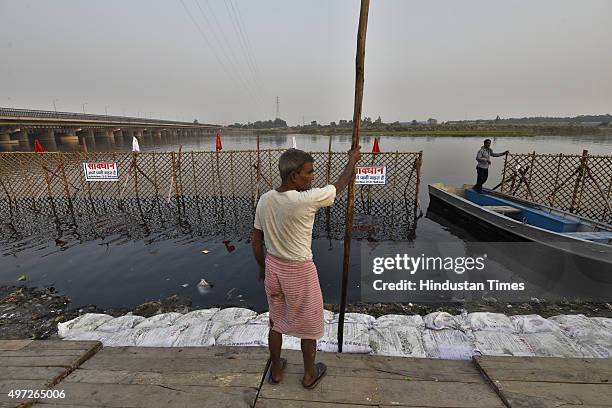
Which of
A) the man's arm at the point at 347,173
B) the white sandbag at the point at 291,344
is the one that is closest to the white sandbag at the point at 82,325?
the white sandbag at the point at 291,344

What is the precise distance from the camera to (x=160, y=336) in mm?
3488

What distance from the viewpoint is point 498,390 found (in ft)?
7.00

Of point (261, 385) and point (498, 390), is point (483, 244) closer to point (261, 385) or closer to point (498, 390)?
point (498, 390)

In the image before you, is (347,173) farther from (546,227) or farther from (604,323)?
(546,227)

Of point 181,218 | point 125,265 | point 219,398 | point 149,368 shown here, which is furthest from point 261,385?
point 181,218

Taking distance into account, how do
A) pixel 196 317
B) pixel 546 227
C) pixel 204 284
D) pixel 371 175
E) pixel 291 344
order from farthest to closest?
pixel 371 175, pixel 546 227, pixel 204 284, pixel 196 317, pixel 291 344

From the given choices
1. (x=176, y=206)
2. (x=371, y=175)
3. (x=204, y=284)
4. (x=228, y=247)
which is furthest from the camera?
(x=176, y=206)

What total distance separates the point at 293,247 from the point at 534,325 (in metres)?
3.43

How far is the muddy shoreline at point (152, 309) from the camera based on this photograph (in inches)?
171

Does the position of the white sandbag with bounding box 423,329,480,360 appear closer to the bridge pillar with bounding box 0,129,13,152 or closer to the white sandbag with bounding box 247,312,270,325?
the white sandbag with bounding box 247,312,270,325

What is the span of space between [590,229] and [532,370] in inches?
237

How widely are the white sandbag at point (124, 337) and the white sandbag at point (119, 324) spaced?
5.2 inches

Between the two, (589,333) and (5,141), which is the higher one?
(5,141)

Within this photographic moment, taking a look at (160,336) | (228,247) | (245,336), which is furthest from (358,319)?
(228,247)
